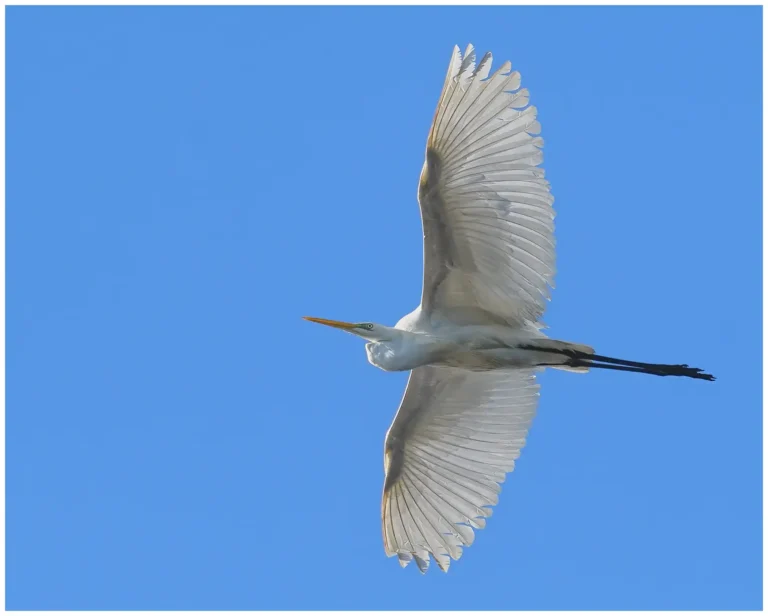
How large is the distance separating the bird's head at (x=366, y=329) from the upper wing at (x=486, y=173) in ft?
2.54

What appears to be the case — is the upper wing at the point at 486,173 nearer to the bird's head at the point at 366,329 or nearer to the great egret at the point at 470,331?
the great egret at the point at 470,331

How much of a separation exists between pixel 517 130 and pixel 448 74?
0.60 meters

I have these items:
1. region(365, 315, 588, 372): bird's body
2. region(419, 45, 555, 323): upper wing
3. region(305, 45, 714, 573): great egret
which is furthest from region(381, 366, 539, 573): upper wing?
region(419, 45, 555, 323): upper wing

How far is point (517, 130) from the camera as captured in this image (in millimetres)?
9016

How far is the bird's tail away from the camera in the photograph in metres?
9.66

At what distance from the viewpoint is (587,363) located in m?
9.82

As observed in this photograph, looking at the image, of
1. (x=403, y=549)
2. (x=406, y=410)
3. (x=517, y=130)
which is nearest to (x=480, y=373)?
(x=406, y=410)

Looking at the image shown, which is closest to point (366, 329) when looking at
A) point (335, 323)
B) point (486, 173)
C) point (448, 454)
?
point (335, 323)

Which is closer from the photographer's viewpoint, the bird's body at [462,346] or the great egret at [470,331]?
the great egret at [470,331]

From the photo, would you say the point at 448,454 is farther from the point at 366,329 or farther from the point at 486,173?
the point at 486,173

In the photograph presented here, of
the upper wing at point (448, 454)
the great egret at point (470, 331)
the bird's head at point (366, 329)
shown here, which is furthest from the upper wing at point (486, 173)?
the upper wing at point (448, 454)

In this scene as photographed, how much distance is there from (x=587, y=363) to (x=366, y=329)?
165 centimetres

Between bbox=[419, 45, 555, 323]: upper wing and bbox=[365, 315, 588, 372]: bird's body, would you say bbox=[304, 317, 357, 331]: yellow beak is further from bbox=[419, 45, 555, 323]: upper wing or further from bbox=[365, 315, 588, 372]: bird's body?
bbox=[419, 45, 555, 323]: upper wing

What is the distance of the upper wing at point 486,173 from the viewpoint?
354 inches
